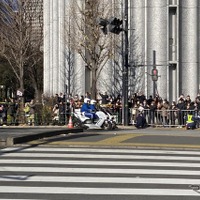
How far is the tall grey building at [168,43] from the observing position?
4234 centimetres

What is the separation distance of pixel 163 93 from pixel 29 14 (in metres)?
20.7

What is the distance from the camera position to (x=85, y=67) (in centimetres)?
4638

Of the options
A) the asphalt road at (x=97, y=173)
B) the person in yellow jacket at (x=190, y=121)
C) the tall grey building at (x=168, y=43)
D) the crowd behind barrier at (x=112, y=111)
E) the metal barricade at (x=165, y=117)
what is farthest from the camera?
the tall grey building at (x=168, y=43)

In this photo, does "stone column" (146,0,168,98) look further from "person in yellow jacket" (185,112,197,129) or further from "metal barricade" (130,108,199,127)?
"person in yellow jacket" (185,112,197,129)

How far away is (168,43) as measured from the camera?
140 ft

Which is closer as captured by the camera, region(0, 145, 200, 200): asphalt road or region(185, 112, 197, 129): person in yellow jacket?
region(0, 145, 200, 200): asphalt road

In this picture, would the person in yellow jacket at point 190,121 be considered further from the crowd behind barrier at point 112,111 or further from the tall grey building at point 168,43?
the tall grey building at point 168,43

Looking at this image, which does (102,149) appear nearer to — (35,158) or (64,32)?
(35,158)

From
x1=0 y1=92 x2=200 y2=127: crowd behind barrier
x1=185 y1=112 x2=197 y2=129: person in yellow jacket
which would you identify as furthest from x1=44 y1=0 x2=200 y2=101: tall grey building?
Result: x1=185 y1=112 x2=197 y2=129: person in yellow jacket

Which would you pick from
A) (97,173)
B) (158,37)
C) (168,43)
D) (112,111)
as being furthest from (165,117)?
(97,173)

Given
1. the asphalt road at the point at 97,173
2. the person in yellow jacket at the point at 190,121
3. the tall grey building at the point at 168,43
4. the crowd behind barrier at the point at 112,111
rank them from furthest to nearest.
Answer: the tall grey building at the point at 168,43 < the crowd behind barrier at the point at 112,111 < the person in yellow jacket at the point at 190,121 < the asphalt road at the point at 97,173

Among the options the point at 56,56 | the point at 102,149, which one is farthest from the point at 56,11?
the point at 102,149

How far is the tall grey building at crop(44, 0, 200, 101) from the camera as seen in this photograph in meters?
42.3

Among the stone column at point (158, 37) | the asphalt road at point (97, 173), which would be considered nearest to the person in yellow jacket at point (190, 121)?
the stone column at point (158, 37)
